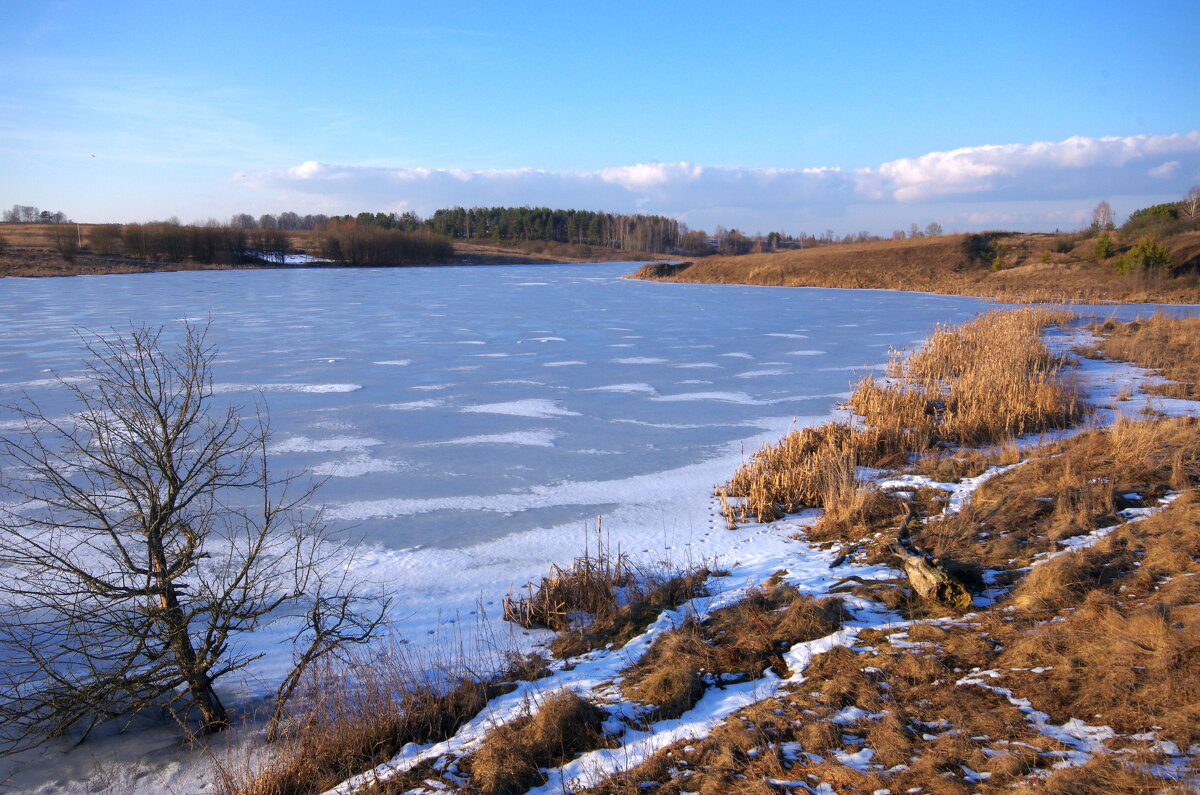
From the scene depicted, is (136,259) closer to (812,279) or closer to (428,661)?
(812,279)

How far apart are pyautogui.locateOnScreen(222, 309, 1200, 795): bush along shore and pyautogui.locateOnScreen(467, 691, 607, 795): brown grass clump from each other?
0.04ft

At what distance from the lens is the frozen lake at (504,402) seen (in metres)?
6.48

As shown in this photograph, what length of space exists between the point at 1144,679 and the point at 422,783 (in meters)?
3.26

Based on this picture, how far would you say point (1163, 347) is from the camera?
14414mm

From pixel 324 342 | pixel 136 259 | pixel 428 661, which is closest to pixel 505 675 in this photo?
pixel 428 661

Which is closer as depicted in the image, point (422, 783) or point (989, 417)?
point (422, 783)

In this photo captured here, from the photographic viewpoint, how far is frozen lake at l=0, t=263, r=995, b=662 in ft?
21.3

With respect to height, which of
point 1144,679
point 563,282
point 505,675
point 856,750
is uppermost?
point 563,282

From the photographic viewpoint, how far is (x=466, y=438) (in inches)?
372

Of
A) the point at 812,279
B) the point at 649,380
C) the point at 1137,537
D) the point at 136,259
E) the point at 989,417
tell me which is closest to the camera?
the point at 1137,537

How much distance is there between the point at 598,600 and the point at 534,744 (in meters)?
1.85

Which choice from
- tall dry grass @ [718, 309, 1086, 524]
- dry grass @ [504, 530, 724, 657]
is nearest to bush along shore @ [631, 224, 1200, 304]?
tall dry grass @ [718, 309, 1086, 524]

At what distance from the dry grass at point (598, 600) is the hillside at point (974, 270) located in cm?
2720

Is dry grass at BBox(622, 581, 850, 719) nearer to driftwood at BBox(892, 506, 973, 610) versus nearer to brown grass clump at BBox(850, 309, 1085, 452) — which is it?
driftwood at BBox(892, 506, 973, 610)
